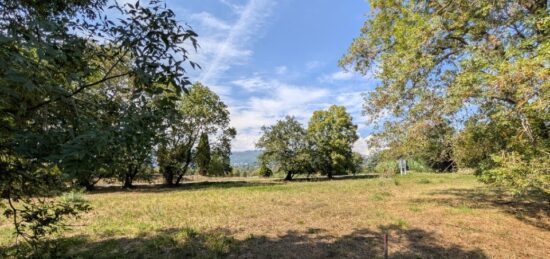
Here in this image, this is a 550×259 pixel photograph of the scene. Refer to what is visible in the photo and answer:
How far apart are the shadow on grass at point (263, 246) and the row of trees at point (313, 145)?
940 inches

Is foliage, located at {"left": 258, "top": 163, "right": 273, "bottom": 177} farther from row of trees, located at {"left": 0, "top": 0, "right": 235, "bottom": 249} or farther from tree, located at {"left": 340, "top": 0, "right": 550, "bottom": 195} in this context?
row of trees, located at {"left": 0, "top": 0, "right": 235, "bottom": 249}

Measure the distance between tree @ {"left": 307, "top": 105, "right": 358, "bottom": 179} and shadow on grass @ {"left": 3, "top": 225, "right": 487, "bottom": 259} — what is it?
81.6 ft

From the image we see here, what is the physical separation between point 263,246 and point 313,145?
26906mm

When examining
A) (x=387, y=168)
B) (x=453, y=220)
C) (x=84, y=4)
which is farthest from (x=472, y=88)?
(x=84, y=4)

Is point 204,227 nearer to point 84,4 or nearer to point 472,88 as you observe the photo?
point 84,4

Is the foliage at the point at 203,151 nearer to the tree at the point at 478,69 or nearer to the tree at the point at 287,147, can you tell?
the tree at the point at 287,147

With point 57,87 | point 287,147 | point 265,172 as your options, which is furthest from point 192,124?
point 57,87

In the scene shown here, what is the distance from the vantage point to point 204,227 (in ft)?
25.6

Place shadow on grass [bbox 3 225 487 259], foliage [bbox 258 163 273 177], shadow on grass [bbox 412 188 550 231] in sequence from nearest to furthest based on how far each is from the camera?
shadow on grass [bbox 3 225 487 259]
shadow on grass [bbox 412 188 550 231]
foliage [bbox 258 163 273 177]

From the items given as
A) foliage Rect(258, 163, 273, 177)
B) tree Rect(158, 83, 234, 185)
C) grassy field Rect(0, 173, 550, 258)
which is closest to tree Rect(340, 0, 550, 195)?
grassy field Rect(0, 173, 550, 258)

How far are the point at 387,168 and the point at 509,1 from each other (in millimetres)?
7417

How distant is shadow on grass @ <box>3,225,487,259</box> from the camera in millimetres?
5848

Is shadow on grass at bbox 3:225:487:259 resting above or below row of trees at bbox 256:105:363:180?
below

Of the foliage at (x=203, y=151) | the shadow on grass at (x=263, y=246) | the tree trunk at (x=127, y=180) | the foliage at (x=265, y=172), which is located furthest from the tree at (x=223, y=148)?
the shadow on grass at (x=263, y=246)
